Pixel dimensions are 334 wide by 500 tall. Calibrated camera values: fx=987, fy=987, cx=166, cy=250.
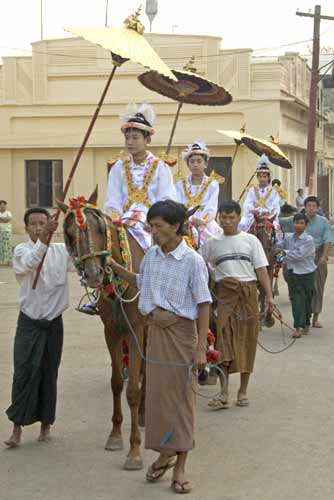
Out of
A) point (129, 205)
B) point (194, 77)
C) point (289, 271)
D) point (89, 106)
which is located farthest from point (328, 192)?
point (129, 205)

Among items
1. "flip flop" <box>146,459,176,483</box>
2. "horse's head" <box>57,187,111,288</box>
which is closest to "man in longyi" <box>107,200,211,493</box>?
"flip flop" <box>146,459,176,483</box>

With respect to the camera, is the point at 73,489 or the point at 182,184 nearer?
the point at 73,489

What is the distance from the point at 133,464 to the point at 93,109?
25.8m

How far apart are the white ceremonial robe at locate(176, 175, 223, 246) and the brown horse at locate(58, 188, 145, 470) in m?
2.34

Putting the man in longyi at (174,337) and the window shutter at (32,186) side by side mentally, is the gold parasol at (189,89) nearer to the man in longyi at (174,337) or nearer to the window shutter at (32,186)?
the man in longyi at (174,337)

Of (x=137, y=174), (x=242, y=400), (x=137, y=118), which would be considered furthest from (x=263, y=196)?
(x=137, y=118)

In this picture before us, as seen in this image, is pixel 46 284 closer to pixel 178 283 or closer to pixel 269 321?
pixel 178 283

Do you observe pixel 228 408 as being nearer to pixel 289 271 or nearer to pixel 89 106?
pixel 289 271

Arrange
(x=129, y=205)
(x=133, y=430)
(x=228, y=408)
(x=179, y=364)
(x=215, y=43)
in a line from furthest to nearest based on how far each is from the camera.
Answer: (x=215, y=43) → (x=228, y=408) → (x=129, y=205) → (x=133, y=430) → (x=179, y=364)

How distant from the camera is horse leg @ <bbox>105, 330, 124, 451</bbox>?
739 centimetres

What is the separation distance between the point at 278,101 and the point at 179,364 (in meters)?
26.3

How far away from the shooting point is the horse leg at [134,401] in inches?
271

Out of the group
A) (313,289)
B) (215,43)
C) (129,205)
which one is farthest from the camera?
(215,43)

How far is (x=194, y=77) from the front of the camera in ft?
36.2
